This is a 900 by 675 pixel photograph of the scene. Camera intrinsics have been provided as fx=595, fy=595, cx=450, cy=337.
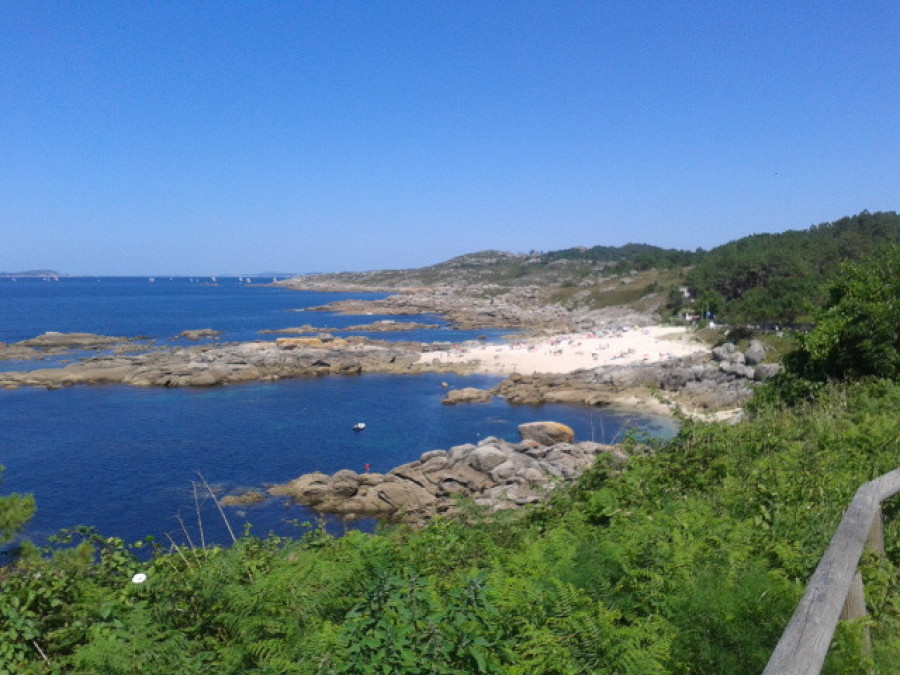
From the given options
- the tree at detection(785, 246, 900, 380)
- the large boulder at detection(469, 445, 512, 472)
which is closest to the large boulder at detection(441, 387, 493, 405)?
the large boulder at detection(469, 445, 512, 472)

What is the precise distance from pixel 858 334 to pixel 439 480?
14777mm

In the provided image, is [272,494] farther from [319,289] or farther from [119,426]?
[319,289]

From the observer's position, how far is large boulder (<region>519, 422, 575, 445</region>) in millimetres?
28188

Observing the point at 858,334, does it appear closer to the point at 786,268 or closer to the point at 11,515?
the point at 11,515

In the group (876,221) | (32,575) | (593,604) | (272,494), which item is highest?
(876,221)

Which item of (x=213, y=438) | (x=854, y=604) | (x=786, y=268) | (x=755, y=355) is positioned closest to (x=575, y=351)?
(x=755, y=355)

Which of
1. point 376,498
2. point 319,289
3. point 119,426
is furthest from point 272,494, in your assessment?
point 319,289

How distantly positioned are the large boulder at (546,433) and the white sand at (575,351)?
17658 mm

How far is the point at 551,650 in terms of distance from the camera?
2.82 meters

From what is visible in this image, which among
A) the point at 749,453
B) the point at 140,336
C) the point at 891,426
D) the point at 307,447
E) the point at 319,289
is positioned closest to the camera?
the point at 891,426

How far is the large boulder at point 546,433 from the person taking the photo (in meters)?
28.2

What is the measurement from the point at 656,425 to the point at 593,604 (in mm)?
30012

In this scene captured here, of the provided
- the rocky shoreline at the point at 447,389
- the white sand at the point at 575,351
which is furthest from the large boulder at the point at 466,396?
the white sand at the point at 575,351

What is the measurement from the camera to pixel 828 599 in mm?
2100
